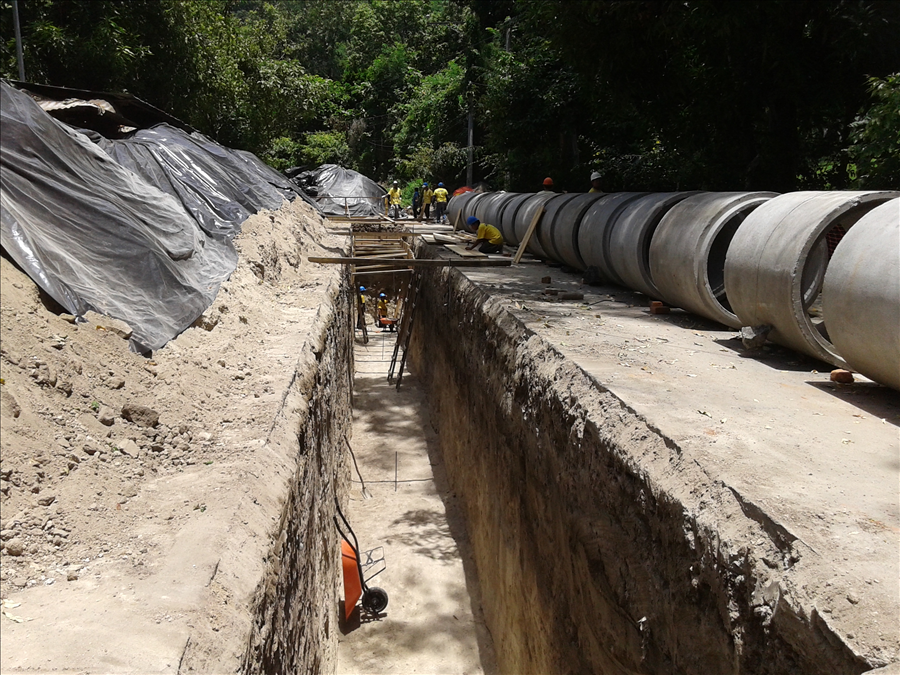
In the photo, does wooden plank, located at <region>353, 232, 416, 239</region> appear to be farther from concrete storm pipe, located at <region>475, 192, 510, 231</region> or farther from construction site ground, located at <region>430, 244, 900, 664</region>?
construction site ground, located at <region>430, 244, 900, 664</region>

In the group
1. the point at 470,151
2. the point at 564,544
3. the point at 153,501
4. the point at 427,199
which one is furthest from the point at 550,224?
the point at 470,151

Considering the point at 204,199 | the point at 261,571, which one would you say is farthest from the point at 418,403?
the point at 261,571

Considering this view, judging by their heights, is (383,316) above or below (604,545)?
below

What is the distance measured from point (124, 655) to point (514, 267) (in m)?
10.2

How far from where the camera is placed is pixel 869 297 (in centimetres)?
407

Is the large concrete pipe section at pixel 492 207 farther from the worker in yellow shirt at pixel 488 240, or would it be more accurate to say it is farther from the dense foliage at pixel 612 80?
the worker in yellow shirt at pixel 488 240

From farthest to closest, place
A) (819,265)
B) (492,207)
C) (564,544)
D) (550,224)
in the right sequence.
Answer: (492,207) → (550,224) → (819,265) → (564,544)

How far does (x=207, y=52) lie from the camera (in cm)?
1638

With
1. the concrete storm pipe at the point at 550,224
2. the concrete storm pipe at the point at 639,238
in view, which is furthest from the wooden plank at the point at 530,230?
the concrete storm pipe at the point at 639,238

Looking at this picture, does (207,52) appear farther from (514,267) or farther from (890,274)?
(890,274)

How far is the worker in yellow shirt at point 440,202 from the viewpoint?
2367 centimetres

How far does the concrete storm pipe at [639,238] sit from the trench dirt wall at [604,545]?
174 cm

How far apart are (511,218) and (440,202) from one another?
9.43m

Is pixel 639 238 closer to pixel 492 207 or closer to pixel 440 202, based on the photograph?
pixel 492 207
